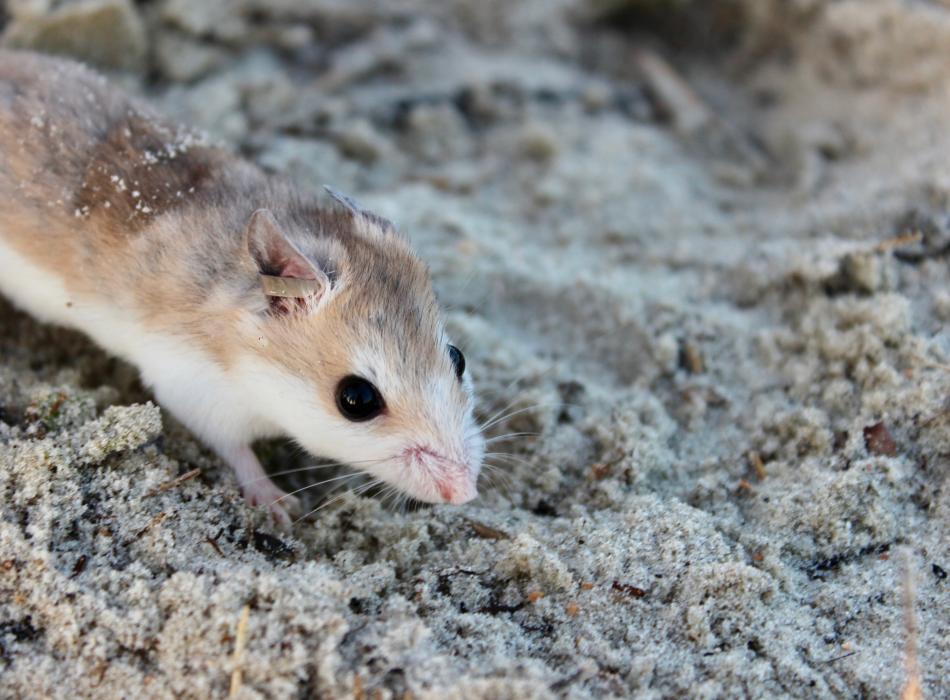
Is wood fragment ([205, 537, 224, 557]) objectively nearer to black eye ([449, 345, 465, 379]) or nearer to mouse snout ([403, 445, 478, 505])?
mouse snout ([403, 445, 478, 505])

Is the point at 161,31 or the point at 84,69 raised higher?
the point at 161,31

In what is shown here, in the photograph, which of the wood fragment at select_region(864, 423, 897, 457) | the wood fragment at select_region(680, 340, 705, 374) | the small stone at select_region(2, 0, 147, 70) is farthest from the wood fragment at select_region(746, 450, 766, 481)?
the small stone at select_region(2, 0, 147, 70)

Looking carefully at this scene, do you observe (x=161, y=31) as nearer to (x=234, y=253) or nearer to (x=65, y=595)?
(x=234, y=253)

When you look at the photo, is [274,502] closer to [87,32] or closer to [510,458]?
[510,458]

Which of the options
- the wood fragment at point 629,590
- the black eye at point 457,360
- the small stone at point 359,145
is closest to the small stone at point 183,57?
the small stone at point 359,145

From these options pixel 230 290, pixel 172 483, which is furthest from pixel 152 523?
pixel 230 290

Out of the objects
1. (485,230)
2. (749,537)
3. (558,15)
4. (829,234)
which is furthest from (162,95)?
(749,537)
